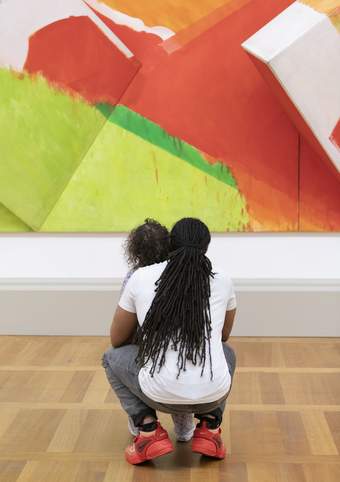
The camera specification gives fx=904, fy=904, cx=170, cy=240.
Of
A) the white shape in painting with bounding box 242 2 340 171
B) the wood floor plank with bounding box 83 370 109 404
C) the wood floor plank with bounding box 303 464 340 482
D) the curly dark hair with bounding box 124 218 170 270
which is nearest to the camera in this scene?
the wood floor plank with bounding box 303 464 340 482

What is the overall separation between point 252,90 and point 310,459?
2075 mm

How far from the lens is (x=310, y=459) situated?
2.63m

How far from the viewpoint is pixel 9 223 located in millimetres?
4414

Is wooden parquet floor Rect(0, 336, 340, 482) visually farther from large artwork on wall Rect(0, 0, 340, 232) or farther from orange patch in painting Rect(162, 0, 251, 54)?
orange patch in painting Rect(162, 0, 251, 54)

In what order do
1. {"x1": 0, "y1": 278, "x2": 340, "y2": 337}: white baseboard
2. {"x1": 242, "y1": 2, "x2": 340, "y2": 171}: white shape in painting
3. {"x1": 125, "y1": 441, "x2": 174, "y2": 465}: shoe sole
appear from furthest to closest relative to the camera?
{"x1": 0, "y1": 278, "x2": 340, "y2": 337}: white baseboard, {"x1": 242, "y1": 2, "x2": 340, "y2": 171}: white shape in painting, {"x1": 125, "y1": 441, "x2": 174, "y2": 465}: shoe sole

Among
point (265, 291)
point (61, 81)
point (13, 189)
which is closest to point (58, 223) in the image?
point (13, 189)

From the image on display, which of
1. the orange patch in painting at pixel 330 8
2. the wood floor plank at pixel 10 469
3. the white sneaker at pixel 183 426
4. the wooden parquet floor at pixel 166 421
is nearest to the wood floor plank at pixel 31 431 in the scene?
the wooden parquet floor at pixel 166 421

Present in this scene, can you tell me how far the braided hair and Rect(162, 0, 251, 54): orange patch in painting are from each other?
188 centimetres

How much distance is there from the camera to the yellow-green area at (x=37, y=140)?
4.26m

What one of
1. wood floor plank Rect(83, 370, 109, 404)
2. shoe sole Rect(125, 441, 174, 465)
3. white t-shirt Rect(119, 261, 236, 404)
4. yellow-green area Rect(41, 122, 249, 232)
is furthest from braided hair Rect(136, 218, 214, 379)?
yellow-green area Rect(41, 122, 249, 232)

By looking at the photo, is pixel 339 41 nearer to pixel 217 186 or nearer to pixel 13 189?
pixel 217 186

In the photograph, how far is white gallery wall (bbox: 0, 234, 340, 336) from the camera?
4.35m

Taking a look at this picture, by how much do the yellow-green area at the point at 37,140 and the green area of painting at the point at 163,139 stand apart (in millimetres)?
79

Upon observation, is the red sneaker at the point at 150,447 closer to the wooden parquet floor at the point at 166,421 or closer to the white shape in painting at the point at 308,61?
the wooden parquet floor at the point at 166,421
